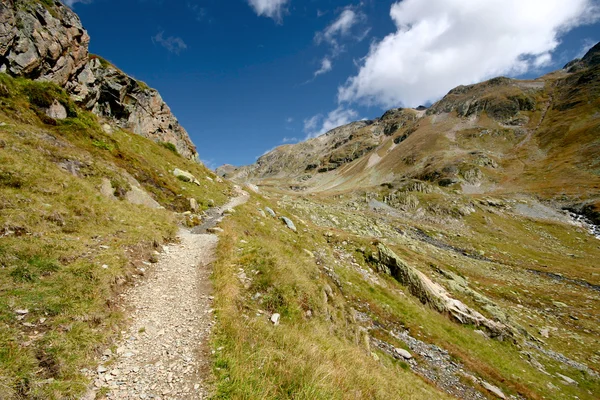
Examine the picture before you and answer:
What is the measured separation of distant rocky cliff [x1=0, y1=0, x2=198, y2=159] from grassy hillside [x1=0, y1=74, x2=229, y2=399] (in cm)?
713

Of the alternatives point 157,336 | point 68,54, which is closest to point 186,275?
point 157,336

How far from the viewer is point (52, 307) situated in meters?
7.42

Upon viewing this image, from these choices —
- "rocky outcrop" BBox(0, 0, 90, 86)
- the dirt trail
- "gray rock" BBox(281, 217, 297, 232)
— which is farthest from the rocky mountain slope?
"rocky outcrop" BBox(0, 0, 90, 86)

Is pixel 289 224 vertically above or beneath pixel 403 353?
above

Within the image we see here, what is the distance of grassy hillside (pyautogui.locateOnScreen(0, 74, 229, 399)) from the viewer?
6.04 meters

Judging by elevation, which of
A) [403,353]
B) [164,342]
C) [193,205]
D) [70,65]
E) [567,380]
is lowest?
[567,380]

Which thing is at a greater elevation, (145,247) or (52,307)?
(145,247)

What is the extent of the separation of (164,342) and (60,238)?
7444mm

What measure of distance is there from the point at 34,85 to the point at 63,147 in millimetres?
11547

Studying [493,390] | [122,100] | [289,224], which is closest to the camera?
[493,390]

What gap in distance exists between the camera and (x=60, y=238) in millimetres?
11000

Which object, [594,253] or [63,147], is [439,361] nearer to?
[63,147]

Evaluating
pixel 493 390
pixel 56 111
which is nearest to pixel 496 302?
pixel 493 390

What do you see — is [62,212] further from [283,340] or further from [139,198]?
[283,340]
